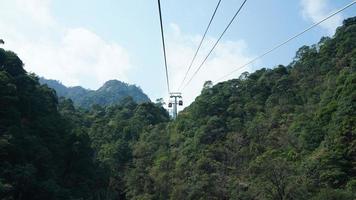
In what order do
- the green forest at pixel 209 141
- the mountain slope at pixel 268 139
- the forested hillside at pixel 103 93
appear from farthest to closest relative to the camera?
the forested hillside at pixel 103 93 < the mountain slope at pixel 268 139 < the green forest at pixel 209 141

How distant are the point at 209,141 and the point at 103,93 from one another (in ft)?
236

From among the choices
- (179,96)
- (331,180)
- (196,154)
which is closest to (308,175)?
(331,180)

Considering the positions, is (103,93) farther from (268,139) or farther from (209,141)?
(268,139)

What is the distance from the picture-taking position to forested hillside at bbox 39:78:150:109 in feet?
340

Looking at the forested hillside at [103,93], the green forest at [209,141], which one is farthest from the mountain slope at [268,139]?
the forested hillside at [103,93]

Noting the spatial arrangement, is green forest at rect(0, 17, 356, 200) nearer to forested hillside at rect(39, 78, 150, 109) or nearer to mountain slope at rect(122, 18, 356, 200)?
mountain slope at rect(122, 18, 356, 200)

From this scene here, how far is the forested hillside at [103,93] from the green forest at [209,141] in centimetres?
4815

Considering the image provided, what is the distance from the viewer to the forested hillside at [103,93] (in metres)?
104

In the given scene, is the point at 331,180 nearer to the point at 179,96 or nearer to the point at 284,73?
the point at 179,96

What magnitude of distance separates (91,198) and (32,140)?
7079mm

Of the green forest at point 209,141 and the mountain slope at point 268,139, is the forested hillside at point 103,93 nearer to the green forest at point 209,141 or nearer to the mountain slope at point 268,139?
the green forest at point 209,141

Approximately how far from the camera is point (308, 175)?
87.5 ft

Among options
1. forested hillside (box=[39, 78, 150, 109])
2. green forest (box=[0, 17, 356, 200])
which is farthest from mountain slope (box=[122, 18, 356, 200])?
forested hillside (box=[39, 78, 150, 109])

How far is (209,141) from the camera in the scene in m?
40.8
